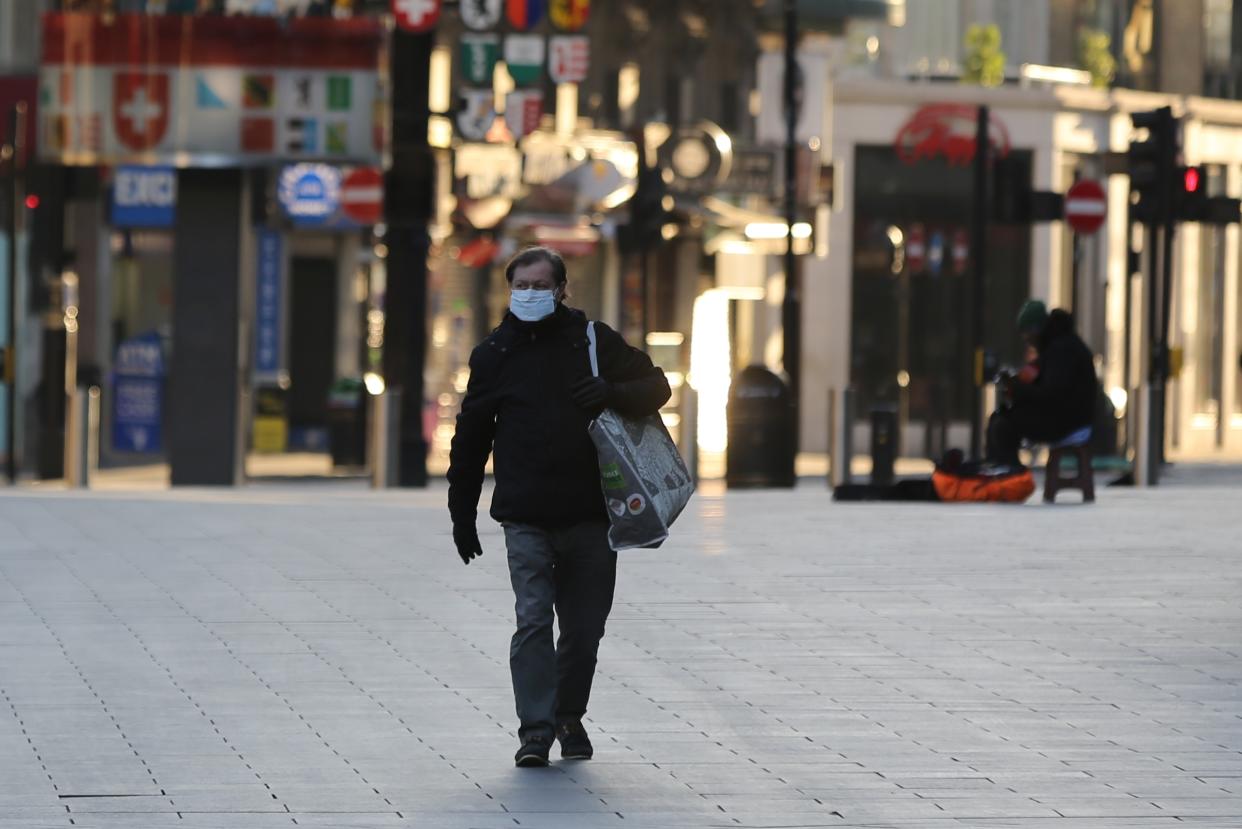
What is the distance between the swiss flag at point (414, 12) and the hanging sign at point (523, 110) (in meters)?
6.53

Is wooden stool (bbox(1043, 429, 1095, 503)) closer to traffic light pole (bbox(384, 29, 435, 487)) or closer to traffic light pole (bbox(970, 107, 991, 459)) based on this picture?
traffic light pole (bbox(970, 107, 991, 459))

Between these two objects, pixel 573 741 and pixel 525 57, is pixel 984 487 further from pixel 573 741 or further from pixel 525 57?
pixel 573 741

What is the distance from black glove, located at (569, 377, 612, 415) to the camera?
28.5 feet

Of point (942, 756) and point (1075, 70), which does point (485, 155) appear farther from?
point (942, 756)

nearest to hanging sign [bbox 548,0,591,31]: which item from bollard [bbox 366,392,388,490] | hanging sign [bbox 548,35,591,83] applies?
hanging sign [bbox 548,35,591,83]

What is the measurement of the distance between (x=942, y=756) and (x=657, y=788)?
41.8 inches

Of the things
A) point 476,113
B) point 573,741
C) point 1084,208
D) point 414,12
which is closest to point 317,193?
point 476,113

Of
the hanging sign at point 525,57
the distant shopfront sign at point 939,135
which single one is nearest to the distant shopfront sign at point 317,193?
the hanging sign at point 525,57

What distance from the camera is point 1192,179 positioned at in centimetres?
2589

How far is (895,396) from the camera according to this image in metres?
42.8

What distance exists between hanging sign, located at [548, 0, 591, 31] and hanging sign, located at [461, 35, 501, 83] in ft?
2.62

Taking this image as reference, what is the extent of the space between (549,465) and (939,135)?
35298 mm

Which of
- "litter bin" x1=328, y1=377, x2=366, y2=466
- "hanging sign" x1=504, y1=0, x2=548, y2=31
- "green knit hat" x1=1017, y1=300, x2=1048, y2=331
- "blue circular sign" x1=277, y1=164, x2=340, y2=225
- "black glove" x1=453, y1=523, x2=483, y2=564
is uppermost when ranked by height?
"hanging sign" x1=504, y1=0, x2=548, y2=31

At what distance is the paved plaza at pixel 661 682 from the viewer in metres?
8.05
